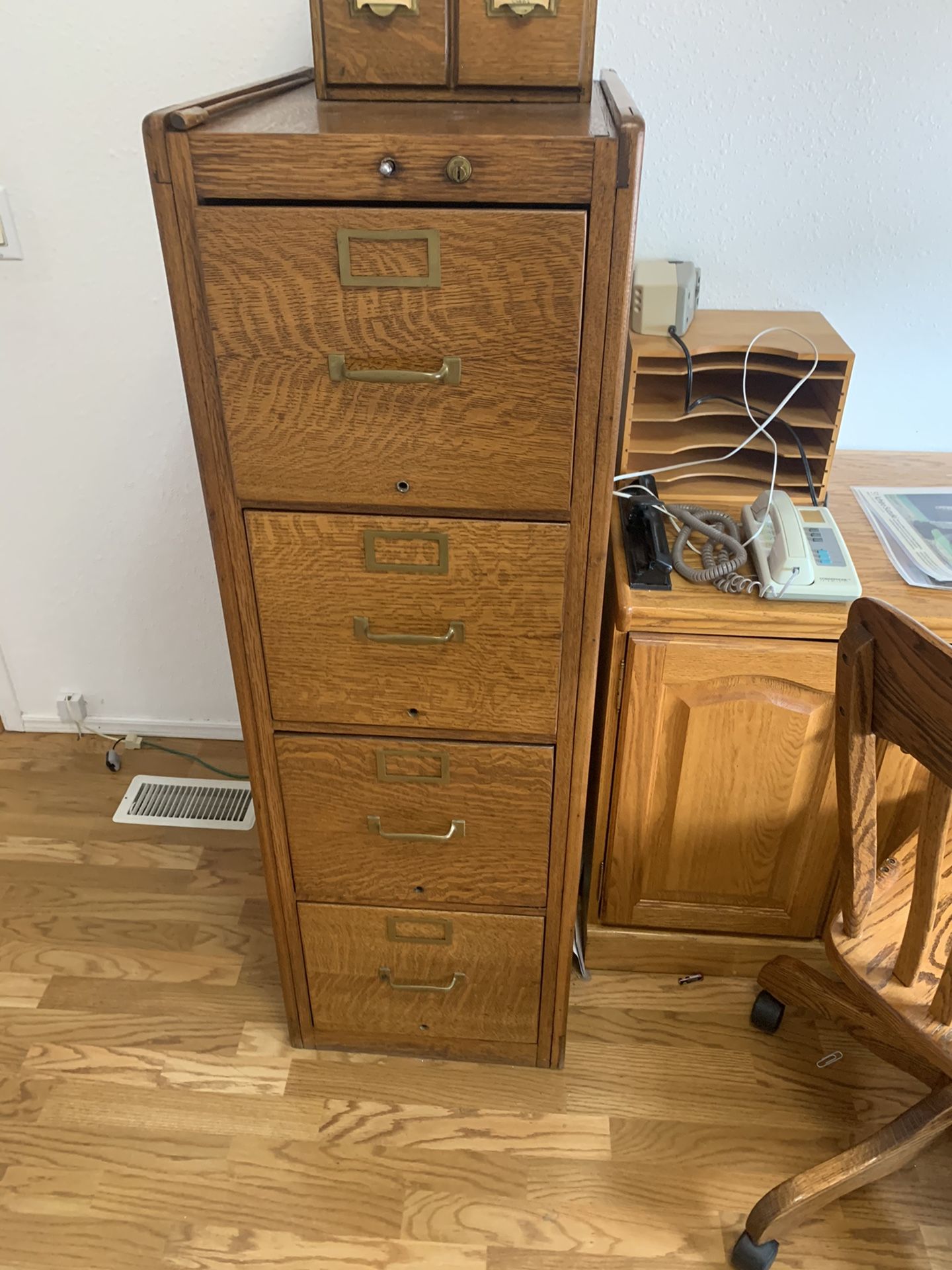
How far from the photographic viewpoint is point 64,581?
6.25 feet

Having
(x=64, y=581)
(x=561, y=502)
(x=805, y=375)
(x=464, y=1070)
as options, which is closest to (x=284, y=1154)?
(x=464, y=1070)

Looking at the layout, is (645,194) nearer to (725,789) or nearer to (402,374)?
(402,374)

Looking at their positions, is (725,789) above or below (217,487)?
below

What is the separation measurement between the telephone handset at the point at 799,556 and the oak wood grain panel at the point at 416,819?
1.27 ft

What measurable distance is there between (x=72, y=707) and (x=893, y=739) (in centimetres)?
169

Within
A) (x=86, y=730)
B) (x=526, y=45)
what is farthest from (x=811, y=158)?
(x=86, y=730)

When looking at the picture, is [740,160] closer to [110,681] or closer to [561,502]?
[561,502]

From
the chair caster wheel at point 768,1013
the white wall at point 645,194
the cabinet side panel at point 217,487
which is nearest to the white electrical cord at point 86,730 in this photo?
the white wall at point 645,194

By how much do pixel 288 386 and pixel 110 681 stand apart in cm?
129

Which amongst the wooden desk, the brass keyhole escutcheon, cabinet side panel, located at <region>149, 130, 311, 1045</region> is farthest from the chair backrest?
cabinet side panel, located at <region>149, 130, 311, 1045</region>

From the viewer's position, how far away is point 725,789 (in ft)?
4.52

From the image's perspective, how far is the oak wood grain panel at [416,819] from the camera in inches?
46.4

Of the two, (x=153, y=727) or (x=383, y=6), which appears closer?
(x=383, y=6)

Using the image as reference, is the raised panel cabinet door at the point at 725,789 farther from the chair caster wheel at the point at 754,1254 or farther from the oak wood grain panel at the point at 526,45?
the oak wood grain panel at the point at 526,45
